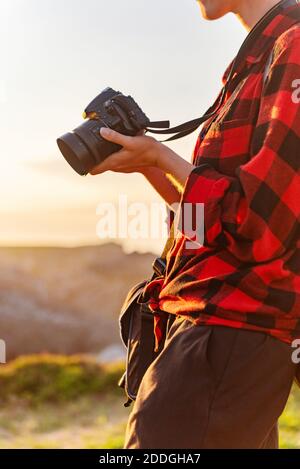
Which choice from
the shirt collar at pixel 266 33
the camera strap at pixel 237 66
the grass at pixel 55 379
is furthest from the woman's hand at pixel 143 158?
the grass at pixel 55 379

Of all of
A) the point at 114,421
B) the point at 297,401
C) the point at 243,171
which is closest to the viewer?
Result: the point at 243,171

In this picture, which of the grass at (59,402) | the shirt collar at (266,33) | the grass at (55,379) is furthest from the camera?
the grass at (55,379)

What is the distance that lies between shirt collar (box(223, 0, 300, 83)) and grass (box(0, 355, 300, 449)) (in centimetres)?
508

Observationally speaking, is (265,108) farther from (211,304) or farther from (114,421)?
(114,421)

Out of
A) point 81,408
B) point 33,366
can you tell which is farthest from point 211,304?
point 33,366

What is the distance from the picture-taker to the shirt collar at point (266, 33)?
1.73 m

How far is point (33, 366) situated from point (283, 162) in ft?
28.9

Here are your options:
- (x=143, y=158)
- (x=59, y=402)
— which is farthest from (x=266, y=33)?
(x=59, y=402)

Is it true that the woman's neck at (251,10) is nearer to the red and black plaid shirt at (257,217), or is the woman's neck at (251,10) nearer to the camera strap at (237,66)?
the camera strap at (237,66)

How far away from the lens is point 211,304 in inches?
63.7

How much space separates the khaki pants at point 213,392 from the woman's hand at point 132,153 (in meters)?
0.42

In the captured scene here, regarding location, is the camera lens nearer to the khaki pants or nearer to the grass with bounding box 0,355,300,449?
the khaki pants

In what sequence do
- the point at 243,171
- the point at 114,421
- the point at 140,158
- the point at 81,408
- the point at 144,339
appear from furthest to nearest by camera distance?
the point at 81,408 < the point at 114,421 < the point at 144,339 < the point at 140,158 < the point at 243,171

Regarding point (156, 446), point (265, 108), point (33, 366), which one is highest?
point (265, 108)
